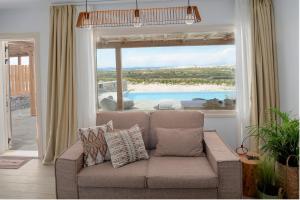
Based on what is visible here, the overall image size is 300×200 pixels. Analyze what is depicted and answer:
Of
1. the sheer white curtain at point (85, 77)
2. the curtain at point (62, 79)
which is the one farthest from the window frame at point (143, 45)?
the curtain at point (62, 79)

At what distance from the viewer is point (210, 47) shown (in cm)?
407

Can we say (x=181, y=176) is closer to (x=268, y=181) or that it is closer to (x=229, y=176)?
(x=229, y=176)

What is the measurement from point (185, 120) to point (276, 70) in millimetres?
1537

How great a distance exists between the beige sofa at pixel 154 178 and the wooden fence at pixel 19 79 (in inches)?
240

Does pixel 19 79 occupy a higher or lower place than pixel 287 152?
higher

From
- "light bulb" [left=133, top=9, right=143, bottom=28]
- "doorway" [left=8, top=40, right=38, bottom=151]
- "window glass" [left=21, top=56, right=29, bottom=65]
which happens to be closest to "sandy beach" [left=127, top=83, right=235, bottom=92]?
"light bulb" [left=133, top=9, right=143, bottom=28]

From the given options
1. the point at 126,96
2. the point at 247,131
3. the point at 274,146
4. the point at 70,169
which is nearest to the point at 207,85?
the point at 247,131

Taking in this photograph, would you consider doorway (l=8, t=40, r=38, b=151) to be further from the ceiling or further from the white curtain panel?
the white curtain panel

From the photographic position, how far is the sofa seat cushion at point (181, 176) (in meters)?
2.41

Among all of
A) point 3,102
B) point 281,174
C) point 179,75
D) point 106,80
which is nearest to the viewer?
point 281,174

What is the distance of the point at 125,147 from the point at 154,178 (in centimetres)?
51

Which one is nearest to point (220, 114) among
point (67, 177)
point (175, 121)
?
point (175, 121)

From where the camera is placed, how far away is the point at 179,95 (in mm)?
4219

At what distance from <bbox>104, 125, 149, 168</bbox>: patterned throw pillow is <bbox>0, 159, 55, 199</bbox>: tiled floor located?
96 centimetres
